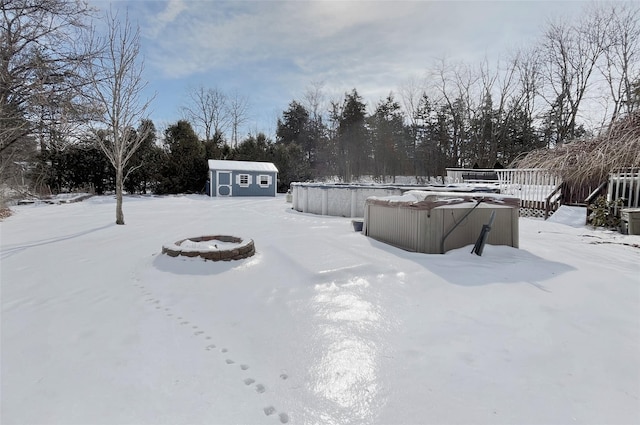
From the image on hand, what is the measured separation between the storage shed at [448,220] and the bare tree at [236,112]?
92.5 ft

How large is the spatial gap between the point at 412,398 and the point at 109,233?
7251 mm

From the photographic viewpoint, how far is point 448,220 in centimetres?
458

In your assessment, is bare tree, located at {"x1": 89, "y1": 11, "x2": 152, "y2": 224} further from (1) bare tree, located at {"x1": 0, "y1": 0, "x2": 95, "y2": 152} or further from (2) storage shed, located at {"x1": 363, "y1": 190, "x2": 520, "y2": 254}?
(2) storage shed, located at {"x1": 363, "y1": 190, "x2": 520, "y2": 254}

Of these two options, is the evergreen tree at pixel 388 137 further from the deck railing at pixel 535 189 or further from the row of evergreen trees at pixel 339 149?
the deck railing at pixel 535 189

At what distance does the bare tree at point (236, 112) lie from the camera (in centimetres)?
3011

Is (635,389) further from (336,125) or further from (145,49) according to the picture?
(336,125)

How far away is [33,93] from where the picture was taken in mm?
8281

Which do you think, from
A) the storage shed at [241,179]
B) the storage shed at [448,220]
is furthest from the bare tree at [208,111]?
the storage shed at [448,220]

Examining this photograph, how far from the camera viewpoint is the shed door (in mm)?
19250

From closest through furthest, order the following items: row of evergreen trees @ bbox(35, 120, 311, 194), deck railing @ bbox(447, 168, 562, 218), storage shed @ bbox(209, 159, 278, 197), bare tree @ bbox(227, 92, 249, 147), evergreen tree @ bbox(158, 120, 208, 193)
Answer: deck railing @ bbox(447, 168, 562, 218) < row of evergreen trees @ bbox(35, 120, 311, 194) < storage shed @ bbox(209, 159, 278, 197) < evergreen tree @ bbox(158, 120, 208, 193) < bare tree @ bbox(227, 92, 249, 147)

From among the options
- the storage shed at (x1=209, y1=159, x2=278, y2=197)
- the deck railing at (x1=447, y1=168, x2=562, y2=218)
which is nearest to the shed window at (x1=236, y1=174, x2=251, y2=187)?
the storage shed at (x1=209, y1=159, x2=278, y2=197)

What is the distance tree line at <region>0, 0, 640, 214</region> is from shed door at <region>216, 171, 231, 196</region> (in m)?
2.71

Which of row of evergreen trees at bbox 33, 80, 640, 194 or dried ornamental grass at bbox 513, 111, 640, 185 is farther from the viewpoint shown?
row of evergreen trees at bbox 33, 80, 640, 194

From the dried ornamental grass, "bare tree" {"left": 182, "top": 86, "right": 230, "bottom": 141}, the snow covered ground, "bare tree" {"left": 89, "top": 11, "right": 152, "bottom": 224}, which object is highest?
"bare tree" {"left": 182, "top": 86, "right": 230, "bottom": 141}
